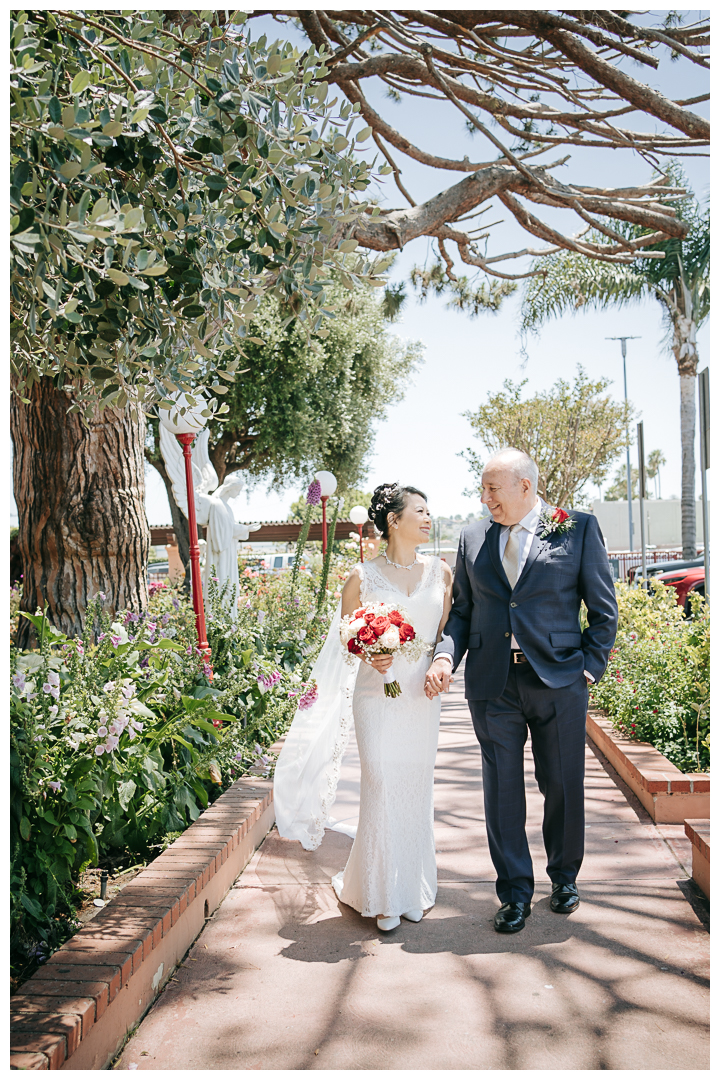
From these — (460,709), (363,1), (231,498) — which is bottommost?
(460,709)

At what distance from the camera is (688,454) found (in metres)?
22.8

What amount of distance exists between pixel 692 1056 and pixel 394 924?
132 cm

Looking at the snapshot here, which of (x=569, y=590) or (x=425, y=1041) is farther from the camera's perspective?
(x=569, y=590)

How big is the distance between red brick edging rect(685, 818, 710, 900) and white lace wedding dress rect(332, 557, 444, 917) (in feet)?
3.80

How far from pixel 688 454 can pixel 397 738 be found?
21527mm

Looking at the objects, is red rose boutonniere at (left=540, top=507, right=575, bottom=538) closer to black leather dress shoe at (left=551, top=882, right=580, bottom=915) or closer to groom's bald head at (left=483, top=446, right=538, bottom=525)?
groom's bald head at (left=483, top=446, right=538, bottom=525)

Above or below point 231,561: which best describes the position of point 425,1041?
below

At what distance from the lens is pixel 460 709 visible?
350 inches

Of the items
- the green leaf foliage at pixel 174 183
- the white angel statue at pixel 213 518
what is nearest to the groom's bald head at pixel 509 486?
the green leaf foliage at pixel 174 183

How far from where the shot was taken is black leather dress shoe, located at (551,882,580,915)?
136 inches

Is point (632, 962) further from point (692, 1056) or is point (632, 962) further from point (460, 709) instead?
point (460, 709)

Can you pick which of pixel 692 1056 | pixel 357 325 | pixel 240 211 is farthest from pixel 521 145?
pixel 357 325

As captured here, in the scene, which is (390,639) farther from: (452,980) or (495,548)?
(452,980)

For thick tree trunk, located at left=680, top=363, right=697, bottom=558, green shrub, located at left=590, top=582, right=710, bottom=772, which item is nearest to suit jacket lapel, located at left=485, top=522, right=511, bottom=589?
green shrub, located at left=590, top=582, right=710, bottom=772
